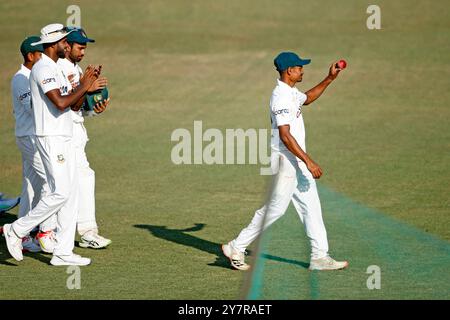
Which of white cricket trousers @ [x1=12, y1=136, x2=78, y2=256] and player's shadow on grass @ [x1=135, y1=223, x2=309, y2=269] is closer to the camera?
white cricket trousers @ [x1=12, y1=136, x2=78, y2=256]

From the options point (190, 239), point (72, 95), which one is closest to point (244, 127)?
point (190, 239)

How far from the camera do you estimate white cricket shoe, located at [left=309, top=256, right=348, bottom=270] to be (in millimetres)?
11078

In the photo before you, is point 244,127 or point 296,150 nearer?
point 296,150

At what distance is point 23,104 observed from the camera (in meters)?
12.1

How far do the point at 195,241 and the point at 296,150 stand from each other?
2.60 meters

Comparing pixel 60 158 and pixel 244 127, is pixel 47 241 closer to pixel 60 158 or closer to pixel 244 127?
pixel 60 158

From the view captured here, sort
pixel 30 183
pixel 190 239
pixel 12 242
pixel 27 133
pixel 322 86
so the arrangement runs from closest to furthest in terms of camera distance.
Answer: pixel 12 242 < pixel 322 86 < pixel 27 133 < pixel 30 183 < pixel 190 239

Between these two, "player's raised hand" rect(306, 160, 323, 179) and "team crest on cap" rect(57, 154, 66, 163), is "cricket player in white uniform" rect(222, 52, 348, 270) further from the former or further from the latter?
"team crest on cap" rect(57, 154, 66, 163)

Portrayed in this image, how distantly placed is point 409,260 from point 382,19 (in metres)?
19.9

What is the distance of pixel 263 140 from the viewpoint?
1988cm

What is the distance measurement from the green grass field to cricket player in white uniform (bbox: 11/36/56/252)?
0.49 meters

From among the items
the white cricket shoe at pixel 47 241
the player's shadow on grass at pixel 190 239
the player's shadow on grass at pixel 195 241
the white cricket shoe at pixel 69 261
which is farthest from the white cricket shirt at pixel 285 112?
the white cricket shoe at pixel 47 241

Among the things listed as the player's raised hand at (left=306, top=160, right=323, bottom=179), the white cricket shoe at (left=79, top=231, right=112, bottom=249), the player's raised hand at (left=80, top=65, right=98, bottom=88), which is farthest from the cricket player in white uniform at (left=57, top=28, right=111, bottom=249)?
the player's raised hand at (left=306, top=160, right=323, bottom=179)

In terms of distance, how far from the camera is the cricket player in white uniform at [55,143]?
36.0 feet
